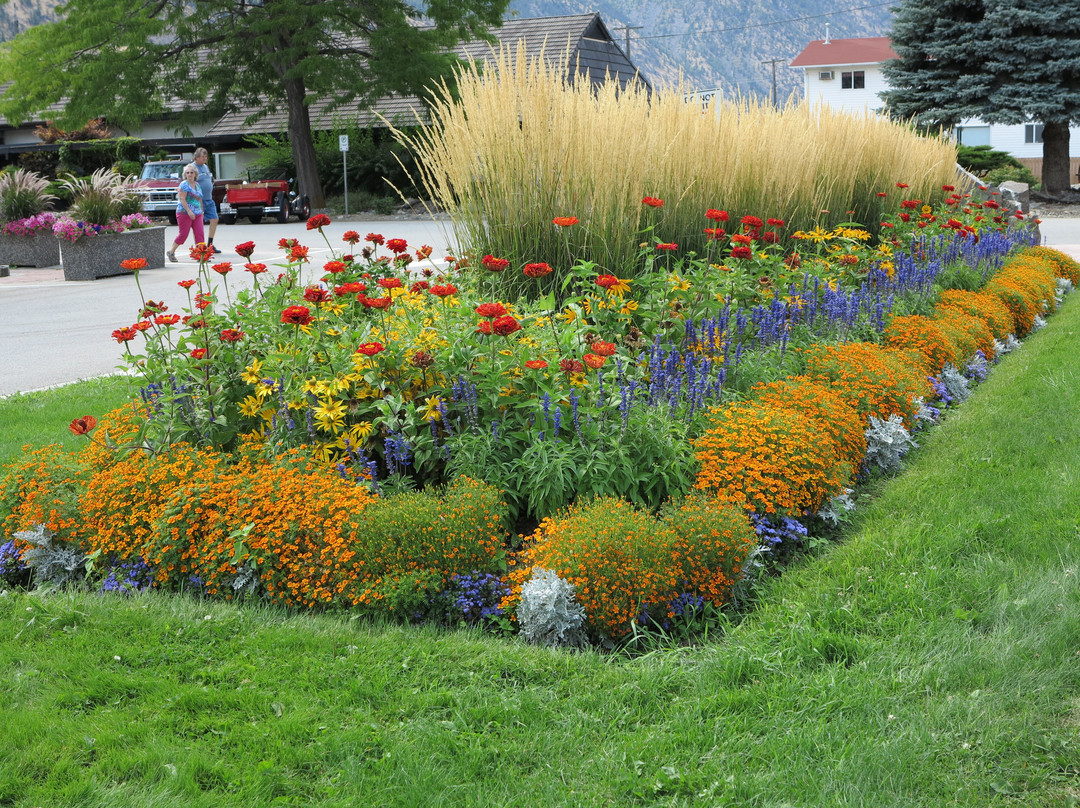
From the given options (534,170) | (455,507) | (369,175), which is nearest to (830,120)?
(534,170)

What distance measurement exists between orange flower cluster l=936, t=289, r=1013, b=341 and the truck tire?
20.6 m

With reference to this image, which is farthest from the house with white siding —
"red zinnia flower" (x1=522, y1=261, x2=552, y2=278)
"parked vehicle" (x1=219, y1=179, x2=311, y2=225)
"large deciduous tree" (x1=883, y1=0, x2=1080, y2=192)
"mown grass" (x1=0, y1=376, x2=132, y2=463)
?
"red zinnia flower" (x1=522, y1=261, x2=552, y2=278)

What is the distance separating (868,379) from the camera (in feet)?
15.6

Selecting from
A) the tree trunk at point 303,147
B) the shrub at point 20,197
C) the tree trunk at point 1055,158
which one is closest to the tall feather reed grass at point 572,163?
the shrub at point 20,197

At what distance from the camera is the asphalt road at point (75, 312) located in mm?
7465

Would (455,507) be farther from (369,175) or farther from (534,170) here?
(369,175)

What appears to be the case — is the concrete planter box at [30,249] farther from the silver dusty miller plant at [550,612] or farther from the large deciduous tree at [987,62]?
the large deciduous tree at [987,62]

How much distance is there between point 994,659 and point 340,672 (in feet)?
6.21

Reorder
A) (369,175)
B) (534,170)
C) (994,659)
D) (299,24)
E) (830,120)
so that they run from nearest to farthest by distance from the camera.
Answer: (994,659) < (534,170) < (830,120) < (299,24) < (369,175)

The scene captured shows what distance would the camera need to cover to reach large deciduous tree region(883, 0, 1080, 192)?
77.4ft

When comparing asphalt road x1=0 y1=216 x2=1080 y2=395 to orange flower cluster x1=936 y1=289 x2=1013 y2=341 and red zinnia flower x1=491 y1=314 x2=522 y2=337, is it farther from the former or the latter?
orange flower cluster x1=936 y1=289 x2=1013 y2=341

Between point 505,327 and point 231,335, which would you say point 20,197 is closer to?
point 231,335


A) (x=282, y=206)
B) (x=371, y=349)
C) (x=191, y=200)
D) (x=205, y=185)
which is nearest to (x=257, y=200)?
(x=282, y=206)

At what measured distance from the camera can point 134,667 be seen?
9.25 ft
